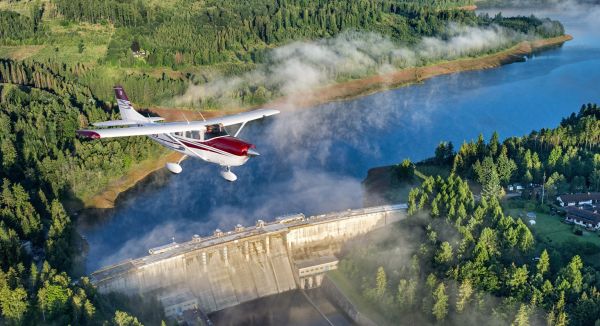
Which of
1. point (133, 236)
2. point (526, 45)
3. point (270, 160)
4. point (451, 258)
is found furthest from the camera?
point (526, 45)

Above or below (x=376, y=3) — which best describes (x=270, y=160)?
below

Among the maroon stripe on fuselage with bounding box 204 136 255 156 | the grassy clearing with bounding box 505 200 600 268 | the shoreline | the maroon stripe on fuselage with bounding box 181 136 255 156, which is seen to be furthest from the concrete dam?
the shoreline

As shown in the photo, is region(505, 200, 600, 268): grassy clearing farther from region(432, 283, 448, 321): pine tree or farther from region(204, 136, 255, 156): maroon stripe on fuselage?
region(204, 136, 255, 156): maroon stripe on fuselage

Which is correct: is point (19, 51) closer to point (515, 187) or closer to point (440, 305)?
point (515, 187)

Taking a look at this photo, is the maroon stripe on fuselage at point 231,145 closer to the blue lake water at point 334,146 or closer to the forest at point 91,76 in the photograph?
the forest at point 91,76

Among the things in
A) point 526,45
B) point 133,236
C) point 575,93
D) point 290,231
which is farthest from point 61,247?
point 526,45

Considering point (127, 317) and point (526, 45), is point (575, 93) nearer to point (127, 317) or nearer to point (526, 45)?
point (526, 45)
